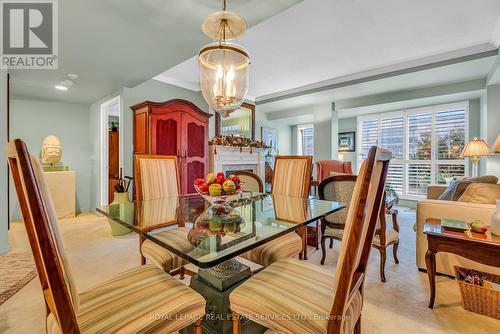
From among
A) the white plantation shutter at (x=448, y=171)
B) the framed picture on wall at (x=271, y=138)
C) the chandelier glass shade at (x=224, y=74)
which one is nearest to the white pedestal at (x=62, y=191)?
the chandelier glass shade at (x=224, y=74)

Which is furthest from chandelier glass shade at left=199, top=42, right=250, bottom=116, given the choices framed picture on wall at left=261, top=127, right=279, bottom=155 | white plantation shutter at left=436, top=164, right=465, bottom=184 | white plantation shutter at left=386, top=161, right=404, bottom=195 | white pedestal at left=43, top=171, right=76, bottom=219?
white plantation shutter at left=436, top=164, right=465, bottom=184

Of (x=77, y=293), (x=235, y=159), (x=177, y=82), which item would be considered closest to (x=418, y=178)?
(x=235, y=159)

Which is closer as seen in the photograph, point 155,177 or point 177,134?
point 155,177

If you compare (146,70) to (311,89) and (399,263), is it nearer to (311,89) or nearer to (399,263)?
(311,89)

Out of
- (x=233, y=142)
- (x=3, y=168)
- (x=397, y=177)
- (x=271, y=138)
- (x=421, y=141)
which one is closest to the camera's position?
(x=3, y=168)

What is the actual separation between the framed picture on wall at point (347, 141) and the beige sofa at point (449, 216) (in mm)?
4310

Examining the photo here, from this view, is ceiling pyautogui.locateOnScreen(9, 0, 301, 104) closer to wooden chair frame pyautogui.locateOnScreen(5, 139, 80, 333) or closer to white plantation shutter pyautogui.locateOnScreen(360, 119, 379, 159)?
wooden chair frame pyautogui.locateOnScreen(5, 139, 80, 333)

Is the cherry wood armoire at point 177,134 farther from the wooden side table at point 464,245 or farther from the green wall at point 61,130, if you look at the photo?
the wooden side table at point 464,245

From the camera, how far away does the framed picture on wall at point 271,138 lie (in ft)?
21.0

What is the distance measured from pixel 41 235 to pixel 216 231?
0.74 meters

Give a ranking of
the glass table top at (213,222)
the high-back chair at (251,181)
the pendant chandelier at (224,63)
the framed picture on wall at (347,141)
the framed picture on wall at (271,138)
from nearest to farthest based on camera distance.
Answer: the glass table top at (213,222), the pendant chandelier at (224,63), the high-back chair at (251,181), the framed picture on wall at (347,141), the framed picture on wall at (271,138)

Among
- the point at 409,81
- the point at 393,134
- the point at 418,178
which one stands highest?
the point at 409,81

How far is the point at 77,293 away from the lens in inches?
32.0

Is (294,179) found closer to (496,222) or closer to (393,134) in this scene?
(496,222)
